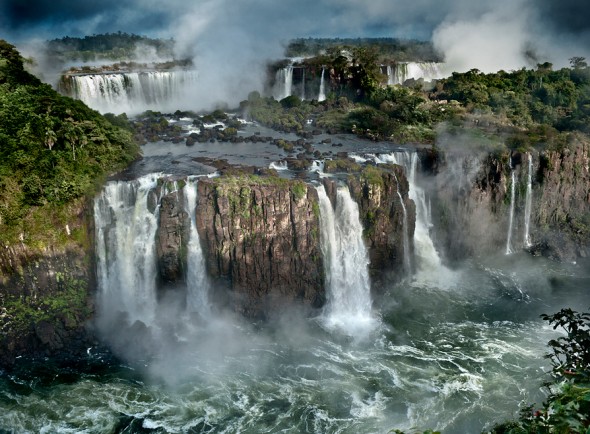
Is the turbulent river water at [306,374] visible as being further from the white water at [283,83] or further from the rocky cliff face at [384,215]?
the white water at [283,83]

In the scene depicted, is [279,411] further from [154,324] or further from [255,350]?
[154,324]

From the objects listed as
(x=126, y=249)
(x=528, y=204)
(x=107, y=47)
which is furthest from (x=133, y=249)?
(x=107, y=47)

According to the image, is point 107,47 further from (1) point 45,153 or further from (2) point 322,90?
(1) point 45,153

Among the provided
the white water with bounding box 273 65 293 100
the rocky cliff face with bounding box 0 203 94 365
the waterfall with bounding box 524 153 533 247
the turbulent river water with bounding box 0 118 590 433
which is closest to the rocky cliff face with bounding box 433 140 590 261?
the waterfall with bounding box 524 153 533 247

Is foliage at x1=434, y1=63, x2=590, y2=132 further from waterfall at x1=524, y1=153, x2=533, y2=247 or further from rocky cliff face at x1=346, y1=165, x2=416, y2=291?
rocky cliff face at x1=346, y1=165, x2=416, y2=291

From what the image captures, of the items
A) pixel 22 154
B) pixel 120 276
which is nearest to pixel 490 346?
pixel 120 276

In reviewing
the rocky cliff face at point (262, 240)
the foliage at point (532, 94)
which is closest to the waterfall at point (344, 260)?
the rocky cliff face at point (262, 240)
